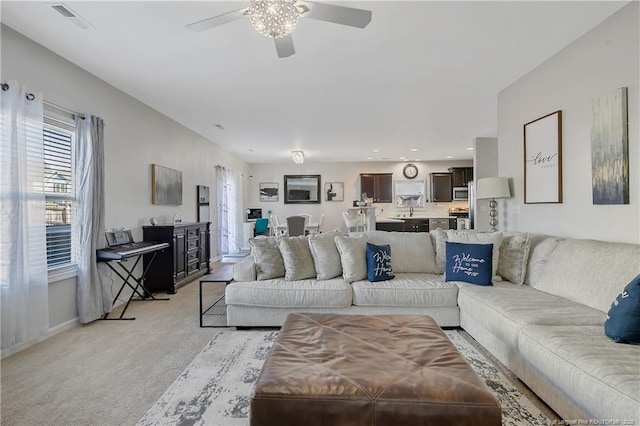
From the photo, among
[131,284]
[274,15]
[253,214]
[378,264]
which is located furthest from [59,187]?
[253,214]

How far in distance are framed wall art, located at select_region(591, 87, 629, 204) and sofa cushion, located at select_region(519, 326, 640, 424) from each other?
1.28 meters

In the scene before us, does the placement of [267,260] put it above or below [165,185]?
below

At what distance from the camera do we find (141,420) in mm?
1764

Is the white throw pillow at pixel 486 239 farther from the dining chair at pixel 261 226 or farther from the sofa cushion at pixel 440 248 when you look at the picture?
the dining chair at pixel 261 226

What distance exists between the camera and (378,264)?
3.20m

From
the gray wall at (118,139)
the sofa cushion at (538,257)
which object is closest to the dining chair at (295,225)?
the gray wall at (118,139)

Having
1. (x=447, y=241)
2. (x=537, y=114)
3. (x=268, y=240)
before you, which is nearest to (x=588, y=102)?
(x=537, y=114)

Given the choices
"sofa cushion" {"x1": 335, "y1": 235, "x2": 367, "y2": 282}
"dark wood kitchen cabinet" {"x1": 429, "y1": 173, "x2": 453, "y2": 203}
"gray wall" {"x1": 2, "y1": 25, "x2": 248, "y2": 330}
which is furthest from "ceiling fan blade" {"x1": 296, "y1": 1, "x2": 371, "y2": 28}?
"dark wood kitchen cabinet" {"x1": 429, "y1": 173, "x2": 453, "y2": 203}

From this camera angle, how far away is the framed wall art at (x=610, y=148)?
7.86ft

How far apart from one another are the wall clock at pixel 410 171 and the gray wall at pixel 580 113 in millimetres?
5708

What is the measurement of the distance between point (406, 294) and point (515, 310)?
3.20 ft

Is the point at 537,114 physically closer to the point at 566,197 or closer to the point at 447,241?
the point at 566,197

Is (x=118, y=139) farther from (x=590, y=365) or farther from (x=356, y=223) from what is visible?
(x=590, y=365)

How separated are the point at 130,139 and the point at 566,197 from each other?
204 inches
